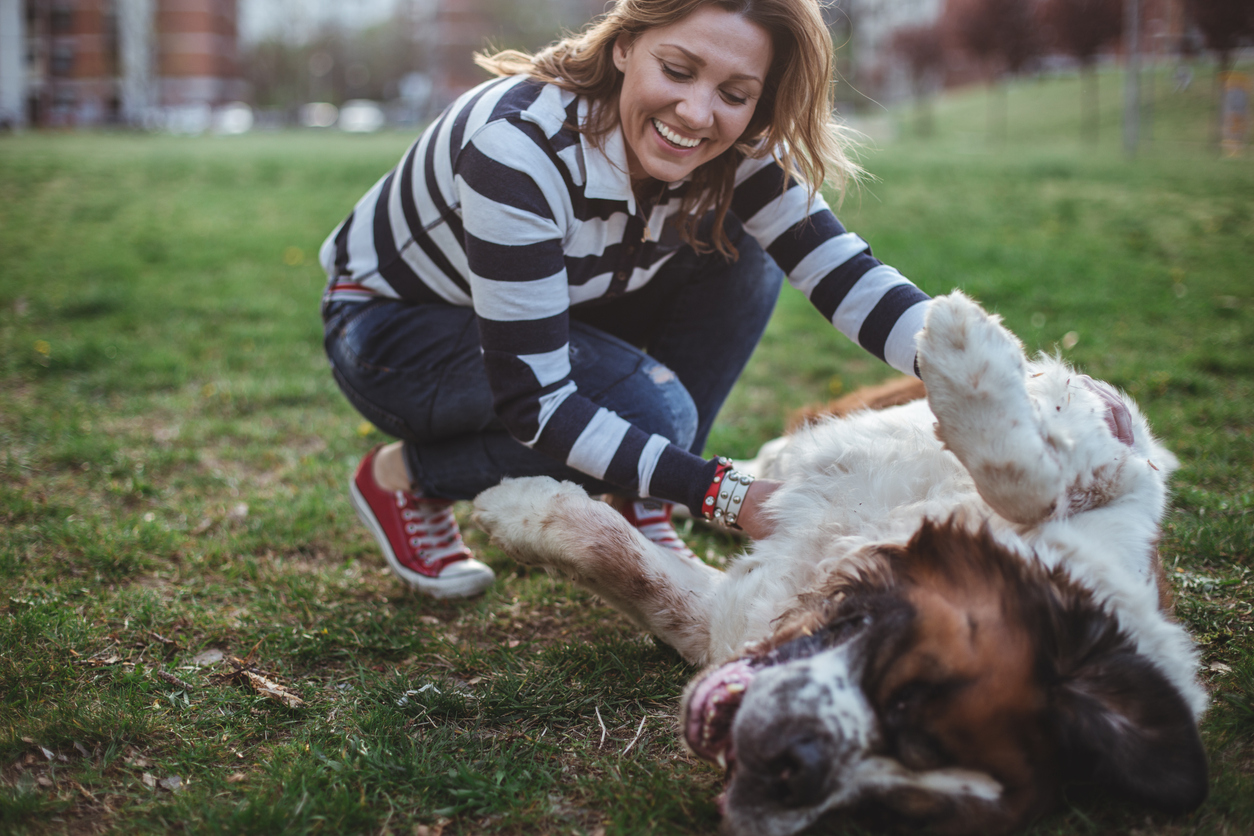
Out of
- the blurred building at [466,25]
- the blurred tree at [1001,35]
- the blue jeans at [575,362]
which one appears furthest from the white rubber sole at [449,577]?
the blurred building at [466,25]

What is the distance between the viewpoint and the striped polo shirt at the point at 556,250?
2.10 metres

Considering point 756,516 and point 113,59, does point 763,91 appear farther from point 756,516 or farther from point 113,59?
point 113,59

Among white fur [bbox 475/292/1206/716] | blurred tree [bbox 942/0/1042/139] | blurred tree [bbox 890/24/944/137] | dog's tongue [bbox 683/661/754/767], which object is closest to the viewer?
dog's tongue [bbox 683/661/754/767]

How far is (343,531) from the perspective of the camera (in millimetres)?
2994

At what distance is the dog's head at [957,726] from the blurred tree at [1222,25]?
17.3 m

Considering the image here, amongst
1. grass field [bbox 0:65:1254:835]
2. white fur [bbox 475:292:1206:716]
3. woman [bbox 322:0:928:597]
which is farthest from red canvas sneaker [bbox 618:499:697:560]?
white fur [bbox 475:292:1206:716]

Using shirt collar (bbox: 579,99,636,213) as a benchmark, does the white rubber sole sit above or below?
below

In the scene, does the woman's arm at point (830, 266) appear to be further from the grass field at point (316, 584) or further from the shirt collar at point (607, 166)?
the grass field at point (316, 584)

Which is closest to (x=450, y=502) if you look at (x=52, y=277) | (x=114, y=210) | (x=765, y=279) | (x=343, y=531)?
(x=343, y=531)

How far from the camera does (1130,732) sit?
4.81ft

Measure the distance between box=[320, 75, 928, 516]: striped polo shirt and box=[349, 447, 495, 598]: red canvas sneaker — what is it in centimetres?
62

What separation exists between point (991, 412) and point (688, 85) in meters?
1.06

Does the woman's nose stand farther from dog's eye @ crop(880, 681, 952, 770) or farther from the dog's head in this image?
dog's eye @ crop(880, 681, 952, 770)

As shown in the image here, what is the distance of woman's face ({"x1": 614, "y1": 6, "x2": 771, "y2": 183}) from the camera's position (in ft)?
6.83
